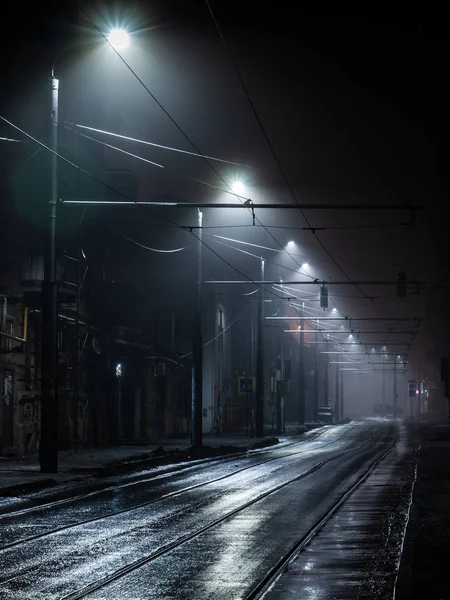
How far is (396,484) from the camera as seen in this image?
24.8 m

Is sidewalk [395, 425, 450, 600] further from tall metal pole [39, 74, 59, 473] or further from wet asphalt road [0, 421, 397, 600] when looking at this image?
tall metal pole [39, 74, 59, 473]

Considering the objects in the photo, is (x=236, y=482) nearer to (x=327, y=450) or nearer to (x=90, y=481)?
(x=90, y=481)

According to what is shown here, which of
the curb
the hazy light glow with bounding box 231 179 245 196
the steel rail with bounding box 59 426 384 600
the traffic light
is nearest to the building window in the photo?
the hazy light glow with bounding box 231 179 245 196

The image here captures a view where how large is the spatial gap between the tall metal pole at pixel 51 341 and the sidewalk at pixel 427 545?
8763 mm

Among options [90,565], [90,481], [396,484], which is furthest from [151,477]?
[90,565]

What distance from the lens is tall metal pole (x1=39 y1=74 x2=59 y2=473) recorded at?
26328 mm

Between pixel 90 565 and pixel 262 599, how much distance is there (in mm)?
2830

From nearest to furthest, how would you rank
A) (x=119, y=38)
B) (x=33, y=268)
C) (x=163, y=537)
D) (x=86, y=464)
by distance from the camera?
1. (x=163, y=537)
2. (x=119, y=38)
3. (x=86, y=464)
4. (x=33, y=268)

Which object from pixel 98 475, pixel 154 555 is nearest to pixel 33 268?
pixel 98 475

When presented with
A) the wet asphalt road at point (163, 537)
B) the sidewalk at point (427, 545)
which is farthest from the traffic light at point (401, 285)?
the sidewalk at point (427, 545)

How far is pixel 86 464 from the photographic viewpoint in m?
30.2

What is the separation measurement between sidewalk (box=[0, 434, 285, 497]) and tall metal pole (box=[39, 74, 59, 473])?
616mm

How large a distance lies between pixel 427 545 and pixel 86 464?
1813 cm

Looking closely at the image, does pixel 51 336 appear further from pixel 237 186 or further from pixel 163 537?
pixel 163 537
